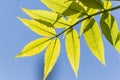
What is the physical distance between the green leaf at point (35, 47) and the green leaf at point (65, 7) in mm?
112

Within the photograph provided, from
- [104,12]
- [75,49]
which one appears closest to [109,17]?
[104,12]

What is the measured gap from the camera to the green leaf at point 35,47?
77 centimetres

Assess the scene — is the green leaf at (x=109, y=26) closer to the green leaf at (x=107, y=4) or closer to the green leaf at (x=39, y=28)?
the green leaf at (x=107, y=4)

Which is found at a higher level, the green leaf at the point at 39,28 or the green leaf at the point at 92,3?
the green leaf at the point at 39,28

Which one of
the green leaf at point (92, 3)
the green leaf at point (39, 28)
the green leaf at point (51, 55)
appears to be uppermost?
the green leaf at point (39, 28)

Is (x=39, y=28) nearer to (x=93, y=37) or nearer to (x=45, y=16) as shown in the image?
(x=45, y=16)

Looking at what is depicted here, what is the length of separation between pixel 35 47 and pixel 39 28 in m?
0.05

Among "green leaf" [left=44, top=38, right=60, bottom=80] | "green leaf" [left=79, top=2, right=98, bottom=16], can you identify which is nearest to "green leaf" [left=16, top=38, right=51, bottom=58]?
"green leaf" [left=44, top=38, right=60, bottom=80]

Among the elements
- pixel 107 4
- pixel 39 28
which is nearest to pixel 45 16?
pixel 39 28

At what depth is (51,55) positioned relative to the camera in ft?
2.56

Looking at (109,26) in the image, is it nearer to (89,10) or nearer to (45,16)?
(89,10)

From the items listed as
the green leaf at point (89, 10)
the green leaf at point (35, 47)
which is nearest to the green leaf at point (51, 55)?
the green leaf at point (35, 47)

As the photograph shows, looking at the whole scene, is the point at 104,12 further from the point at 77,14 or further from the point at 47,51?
the point at 47,51

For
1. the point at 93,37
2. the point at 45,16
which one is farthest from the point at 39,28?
the point at 93,37
